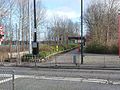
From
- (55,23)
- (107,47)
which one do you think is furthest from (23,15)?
(55,23)

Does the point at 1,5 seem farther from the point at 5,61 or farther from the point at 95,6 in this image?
the point at 95,6

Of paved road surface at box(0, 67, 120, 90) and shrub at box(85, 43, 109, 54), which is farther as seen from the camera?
shrub at box(85, 43, 109, 54)

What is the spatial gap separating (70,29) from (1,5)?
6362 cm

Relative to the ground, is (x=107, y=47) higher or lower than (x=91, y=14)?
lower

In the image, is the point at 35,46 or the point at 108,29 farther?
the point at 108,29

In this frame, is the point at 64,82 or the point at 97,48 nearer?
the point at 64,82

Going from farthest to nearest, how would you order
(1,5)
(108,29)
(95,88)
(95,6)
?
(95,6) < (108,29) < (1,5) < (95,88)

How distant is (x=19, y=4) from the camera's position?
2229 inches

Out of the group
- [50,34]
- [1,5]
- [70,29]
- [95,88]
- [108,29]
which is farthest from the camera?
[70,29]

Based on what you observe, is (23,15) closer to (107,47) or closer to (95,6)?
(107,47)

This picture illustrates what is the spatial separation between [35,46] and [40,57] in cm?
168

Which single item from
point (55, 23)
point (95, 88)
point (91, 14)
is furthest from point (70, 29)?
point (95, 88)

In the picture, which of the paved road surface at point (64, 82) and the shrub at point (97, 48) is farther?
the shrub at point (97, 48)

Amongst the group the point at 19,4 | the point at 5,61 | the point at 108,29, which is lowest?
the point at 5,61
